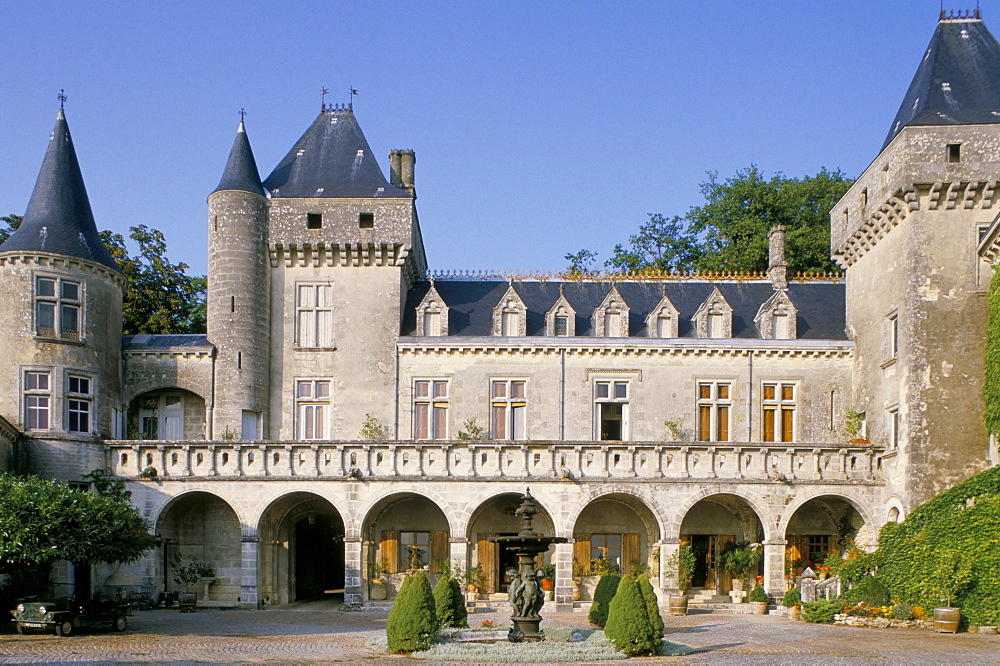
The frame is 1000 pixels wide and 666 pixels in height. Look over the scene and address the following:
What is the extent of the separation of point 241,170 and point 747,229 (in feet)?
68.8

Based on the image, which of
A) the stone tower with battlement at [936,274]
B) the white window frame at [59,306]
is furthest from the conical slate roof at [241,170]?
the stone tower with battlement at [936,274]

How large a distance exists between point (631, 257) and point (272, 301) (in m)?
20.0

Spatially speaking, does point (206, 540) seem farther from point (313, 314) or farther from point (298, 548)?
point (313, 314)

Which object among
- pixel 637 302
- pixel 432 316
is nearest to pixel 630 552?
pixel 637 302

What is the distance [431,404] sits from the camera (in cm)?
3434

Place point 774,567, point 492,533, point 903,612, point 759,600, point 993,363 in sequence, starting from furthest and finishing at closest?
point 492,533 → point 774,567 → point 759,600 → point 993,363 → point 903,612

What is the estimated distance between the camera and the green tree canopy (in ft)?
146

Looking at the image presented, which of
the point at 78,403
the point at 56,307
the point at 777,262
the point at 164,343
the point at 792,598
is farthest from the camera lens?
the point at 777,262

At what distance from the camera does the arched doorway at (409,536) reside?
108 ft

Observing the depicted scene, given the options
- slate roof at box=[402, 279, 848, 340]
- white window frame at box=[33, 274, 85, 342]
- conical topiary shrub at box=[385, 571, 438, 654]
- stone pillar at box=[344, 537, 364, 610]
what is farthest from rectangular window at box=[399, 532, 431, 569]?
conical topiary shrub at box=[385, 571, 438, 654]

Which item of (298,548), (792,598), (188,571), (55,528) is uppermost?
(55,528)

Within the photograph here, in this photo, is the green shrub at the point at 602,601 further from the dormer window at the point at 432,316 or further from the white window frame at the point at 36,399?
the white window frame at the point at 36,399

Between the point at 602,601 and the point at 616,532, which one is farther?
the point at 616,532

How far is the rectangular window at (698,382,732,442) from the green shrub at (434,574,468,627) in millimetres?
12665
